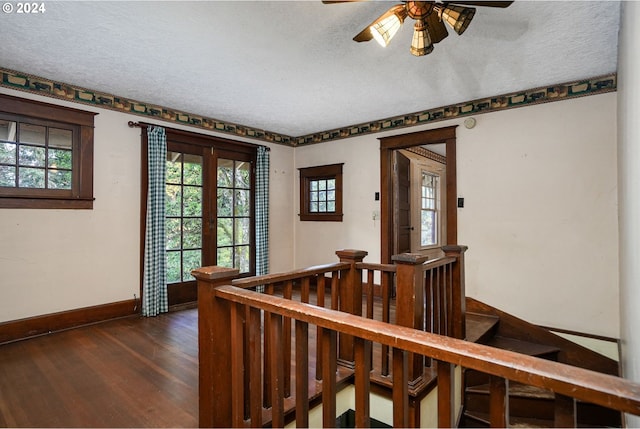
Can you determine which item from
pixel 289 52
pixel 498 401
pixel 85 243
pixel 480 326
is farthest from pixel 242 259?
pixel 498 401

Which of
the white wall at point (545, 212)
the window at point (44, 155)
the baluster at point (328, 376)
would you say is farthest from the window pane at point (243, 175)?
the baluster at point (328, 376)

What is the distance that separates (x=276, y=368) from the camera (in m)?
1.39

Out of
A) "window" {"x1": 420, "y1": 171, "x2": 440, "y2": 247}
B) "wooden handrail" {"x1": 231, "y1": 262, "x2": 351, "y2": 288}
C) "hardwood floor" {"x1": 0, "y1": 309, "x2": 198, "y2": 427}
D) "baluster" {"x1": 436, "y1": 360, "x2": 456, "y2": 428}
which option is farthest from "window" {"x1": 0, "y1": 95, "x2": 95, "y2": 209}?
"window" {"x1": 420, "y1": 171, "x2": 440, "y2": 247}

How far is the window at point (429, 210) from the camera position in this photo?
5.89m

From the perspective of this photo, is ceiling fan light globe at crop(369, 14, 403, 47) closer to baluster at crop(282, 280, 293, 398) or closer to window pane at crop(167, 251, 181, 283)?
baluster at crop(282, 280, 293, 398)

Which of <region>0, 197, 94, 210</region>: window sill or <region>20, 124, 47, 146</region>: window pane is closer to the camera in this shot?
<region>0, 197, 94, 210</region>: window sill

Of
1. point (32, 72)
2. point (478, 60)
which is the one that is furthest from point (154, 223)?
point (478, 60)

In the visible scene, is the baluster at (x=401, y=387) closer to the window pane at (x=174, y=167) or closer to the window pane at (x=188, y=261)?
the window pane at (x=188, y=261)

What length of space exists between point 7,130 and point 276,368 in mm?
3533

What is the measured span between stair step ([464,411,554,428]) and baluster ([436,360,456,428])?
7.43 ft

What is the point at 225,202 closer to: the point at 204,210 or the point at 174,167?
the point at 204,210

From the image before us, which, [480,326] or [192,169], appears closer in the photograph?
[480,326]

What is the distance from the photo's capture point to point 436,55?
271cm

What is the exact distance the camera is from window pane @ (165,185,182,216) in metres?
4.06
